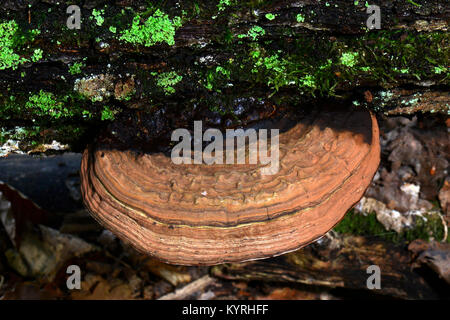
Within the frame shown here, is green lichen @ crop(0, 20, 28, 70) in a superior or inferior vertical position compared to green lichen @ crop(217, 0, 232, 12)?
inferior

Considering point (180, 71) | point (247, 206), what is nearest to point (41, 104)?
point (180, 71)

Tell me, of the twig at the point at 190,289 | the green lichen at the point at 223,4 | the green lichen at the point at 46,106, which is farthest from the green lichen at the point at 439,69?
the twig at the point at 190,289

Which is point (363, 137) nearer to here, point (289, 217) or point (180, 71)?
point (289, 217)

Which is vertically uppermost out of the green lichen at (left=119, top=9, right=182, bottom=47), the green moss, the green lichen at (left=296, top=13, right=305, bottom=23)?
the green lichen at (left=296, top=13, right=305, bottom=23)

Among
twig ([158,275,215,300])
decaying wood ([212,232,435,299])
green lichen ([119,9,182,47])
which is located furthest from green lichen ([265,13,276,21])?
twig ([158,275,215,300])

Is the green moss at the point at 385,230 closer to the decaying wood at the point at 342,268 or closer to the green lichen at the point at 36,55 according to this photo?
the decaying wood at the point at 342,268

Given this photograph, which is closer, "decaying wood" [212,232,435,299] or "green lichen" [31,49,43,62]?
"green lichen" [31,49,43,62]

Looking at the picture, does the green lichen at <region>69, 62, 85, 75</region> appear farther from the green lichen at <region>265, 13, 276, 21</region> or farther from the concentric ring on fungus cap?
the green lichen at <region>265, 13, 276, 21</region>
